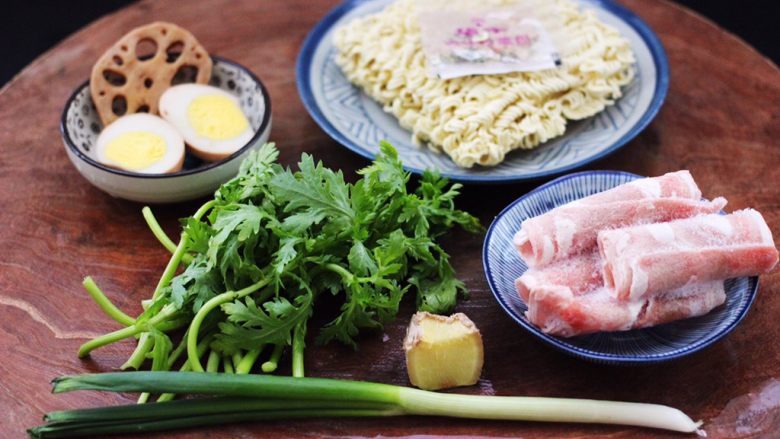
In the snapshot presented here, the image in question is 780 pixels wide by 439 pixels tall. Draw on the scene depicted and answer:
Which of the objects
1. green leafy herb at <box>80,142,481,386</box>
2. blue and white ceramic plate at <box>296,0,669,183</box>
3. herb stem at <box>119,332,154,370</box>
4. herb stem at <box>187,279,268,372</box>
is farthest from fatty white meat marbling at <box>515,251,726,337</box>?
herb stem at <box>119,332,154,370</box>

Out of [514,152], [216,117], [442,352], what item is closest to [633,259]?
[442,352]

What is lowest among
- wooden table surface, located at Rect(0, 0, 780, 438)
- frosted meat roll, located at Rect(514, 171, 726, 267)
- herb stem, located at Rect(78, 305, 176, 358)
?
wooden table surface, located at Rect(0, 0, 780, 438)

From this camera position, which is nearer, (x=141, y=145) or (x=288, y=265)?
(x=288, y=265)

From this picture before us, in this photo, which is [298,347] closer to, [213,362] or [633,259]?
[213,362]

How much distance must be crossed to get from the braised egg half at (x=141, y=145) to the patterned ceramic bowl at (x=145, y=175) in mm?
70

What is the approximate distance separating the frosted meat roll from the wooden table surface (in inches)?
9.3

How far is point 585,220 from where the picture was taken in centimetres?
174

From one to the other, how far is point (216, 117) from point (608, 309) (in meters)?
1.32

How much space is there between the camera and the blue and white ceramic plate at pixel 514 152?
227 cm

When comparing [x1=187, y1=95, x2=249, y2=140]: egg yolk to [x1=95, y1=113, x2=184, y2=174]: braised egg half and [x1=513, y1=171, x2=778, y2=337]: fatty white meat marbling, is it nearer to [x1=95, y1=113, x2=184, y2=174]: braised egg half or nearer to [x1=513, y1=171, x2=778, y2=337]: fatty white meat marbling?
[x1=95, y1=113, x2=184, y2=174]: braised egg half

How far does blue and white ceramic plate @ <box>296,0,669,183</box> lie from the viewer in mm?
2270

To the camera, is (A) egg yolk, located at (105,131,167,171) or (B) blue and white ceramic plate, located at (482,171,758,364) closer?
(B) blue and white ceramic plate, located at (482,171,758,364)

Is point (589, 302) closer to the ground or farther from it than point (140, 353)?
farther from it

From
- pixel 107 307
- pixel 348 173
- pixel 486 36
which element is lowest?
pixel 348 173
